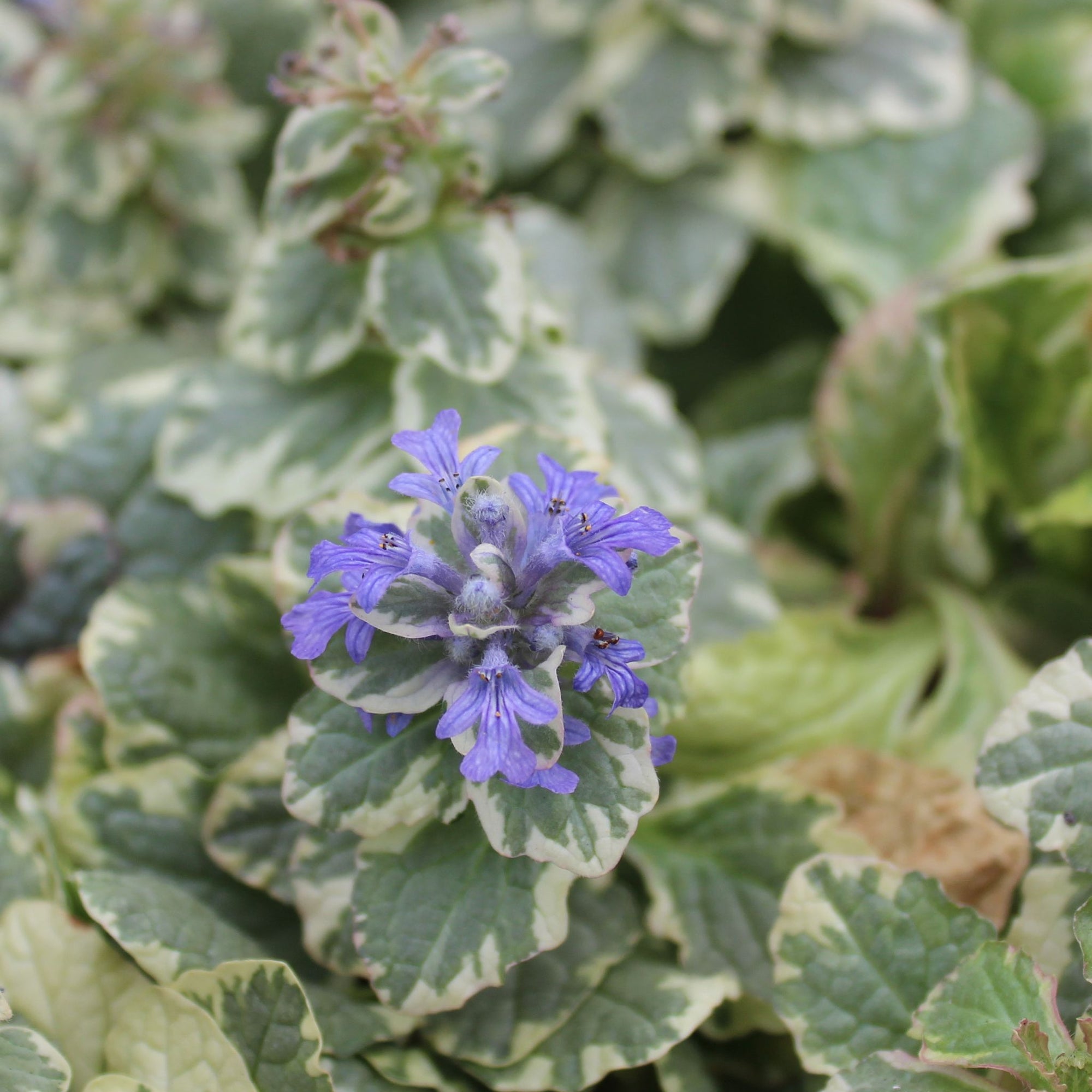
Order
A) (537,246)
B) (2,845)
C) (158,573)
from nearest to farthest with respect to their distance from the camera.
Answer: (2,845)
(158,573)
(537,246)

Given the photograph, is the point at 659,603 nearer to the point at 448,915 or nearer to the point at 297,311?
the point at 448,915

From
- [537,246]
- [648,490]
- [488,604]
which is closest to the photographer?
[488,604]

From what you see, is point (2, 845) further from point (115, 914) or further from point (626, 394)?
point (626, 394)

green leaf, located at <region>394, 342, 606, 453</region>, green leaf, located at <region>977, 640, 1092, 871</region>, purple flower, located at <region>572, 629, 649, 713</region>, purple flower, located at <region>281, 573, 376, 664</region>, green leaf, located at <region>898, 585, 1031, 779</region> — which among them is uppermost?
purple flower, located at <region>281, 573, 376, 664</region>

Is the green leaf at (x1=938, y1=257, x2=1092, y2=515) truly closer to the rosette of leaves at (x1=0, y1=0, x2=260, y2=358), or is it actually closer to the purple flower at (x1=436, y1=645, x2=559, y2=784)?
the purple flower at (x1=436, y1=645, x2=559, y2=784)

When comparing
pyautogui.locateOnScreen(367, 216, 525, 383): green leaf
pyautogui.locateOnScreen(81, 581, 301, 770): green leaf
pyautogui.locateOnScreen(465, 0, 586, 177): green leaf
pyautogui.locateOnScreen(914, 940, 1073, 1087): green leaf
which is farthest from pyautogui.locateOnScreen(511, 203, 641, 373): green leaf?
pyautogui.locateOnScreen(914, 940, 1073, 1087): green leaf

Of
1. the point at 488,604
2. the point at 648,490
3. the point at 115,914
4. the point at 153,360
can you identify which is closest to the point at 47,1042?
the point at 115,914

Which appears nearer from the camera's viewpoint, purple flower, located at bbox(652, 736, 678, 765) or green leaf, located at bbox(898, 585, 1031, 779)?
purple flower, located at bbox(652, 736, 678, 765)

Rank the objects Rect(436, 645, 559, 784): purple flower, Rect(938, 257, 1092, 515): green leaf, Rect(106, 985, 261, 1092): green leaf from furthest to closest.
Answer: Rect(938, 257, 1092, 515): green leaf
Rect(106, 985, 261, 1092): green leaf
Rect(436, 645, 559, 784): purple flower
